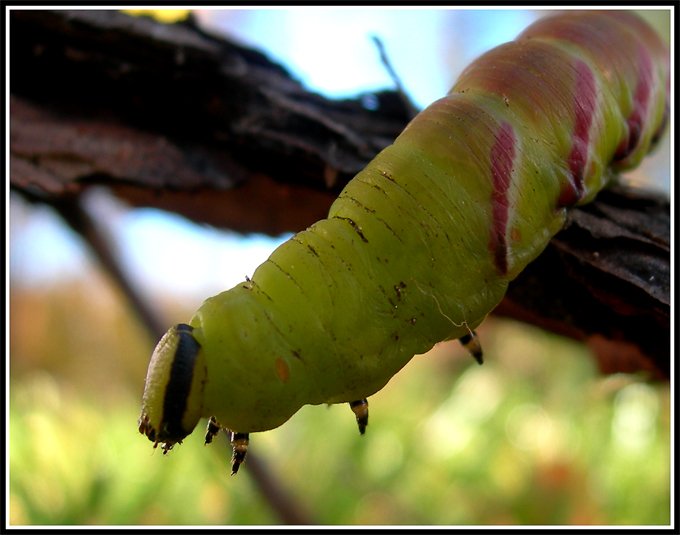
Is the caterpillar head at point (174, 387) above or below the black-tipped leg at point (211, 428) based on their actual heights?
above

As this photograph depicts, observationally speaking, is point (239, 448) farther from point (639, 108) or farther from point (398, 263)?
point (639, 108)

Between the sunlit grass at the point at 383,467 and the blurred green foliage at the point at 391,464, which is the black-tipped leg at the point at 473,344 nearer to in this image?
the blurred green foliage at the point at 391,464

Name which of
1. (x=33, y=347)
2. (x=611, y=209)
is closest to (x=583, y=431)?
(x=611, y=209)

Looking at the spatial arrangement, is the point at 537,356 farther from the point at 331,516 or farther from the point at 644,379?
the point at 644,379

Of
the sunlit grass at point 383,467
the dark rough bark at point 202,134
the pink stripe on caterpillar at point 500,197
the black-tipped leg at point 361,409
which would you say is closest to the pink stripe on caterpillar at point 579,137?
the pink stripe on caterpillar at point 500,197

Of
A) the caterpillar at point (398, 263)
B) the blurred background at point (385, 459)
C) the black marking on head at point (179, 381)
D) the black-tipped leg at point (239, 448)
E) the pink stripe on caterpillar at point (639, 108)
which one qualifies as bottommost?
the blurred background at point (385, 459)

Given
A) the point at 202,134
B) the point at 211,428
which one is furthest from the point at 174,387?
the point at 202,134

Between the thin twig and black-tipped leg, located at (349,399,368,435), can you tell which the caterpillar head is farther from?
the thin twig
